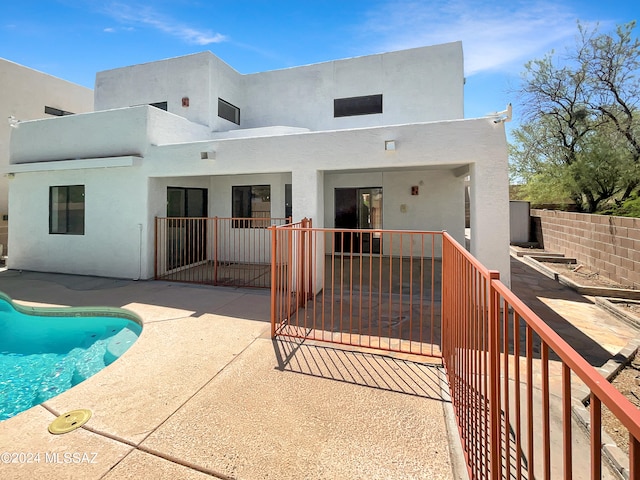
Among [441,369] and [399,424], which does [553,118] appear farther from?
[399,424]

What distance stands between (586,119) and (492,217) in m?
14.0

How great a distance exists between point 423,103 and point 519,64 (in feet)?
30.2

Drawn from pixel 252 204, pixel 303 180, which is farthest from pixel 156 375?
pixel 252 204

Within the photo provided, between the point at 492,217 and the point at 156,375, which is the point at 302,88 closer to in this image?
the point at 492,217

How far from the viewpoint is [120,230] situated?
29.5 feet

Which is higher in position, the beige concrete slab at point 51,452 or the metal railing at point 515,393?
the metal railing at point 515,393

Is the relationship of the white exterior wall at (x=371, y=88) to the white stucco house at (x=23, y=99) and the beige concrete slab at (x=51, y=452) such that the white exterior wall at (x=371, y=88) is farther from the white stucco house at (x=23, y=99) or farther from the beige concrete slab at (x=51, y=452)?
the beige concrete slab at (x=51, y=452)

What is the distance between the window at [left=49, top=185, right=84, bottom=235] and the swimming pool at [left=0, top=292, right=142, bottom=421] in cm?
275

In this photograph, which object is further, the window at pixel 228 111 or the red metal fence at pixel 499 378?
the window at pixel 228 111

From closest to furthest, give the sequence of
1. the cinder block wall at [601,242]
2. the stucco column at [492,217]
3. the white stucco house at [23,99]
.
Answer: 1. the stucco column at [492,217]
2. the cinder block wall at [601,242]
3. the white stucco house at [23,99]

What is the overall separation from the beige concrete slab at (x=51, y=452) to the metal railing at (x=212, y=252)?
507 centimetres

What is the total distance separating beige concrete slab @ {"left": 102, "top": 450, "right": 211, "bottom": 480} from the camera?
→ 8.09ft

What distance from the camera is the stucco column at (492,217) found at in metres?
6.08

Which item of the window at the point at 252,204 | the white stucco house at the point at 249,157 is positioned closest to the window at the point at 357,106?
the white stucco house at the point at 249,157
